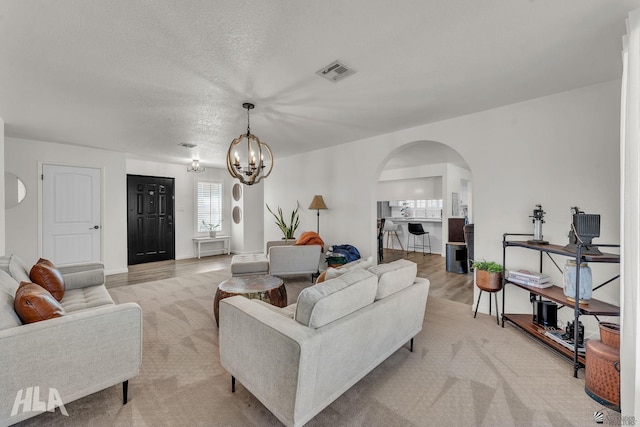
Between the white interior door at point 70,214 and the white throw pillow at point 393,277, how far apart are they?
5643mm

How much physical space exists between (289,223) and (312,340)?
4.84 meters

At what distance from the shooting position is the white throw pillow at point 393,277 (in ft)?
6.73

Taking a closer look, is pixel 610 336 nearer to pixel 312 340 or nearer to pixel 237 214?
pixel 312 340

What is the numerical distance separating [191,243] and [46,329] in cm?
614

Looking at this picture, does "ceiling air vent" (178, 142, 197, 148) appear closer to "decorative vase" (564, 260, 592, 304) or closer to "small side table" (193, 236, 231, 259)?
"small side table" (193, 236, 231, 259)

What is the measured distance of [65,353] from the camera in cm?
158

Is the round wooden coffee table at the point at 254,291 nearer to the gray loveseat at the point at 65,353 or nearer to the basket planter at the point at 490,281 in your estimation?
the gray loveseat at the point at 65,353

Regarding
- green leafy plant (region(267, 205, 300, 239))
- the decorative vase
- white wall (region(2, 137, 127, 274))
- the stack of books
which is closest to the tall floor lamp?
green leafy plant (region(267, 205, 300, 239))

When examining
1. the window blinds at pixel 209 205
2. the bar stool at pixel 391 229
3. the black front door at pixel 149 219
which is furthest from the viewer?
the bar stool at pixel 391 229

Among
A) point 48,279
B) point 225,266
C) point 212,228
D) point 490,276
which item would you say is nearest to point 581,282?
point 490,276

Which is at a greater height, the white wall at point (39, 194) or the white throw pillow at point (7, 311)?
the white wall at point (39, 194)

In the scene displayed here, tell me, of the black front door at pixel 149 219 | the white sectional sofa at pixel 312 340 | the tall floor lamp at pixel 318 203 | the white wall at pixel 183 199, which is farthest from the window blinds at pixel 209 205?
the white sectional sofa at pixel 312 340

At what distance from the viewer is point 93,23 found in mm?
1770

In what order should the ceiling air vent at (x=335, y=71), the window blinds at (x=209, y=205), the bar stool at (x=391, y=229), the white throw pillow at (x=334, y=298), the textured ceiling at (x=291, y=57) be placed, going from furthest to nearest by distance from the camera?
the bar stool at (x=391, y=229), the window blinds at (x=209, y=205), the ceiling air vent at (x=335, y=71), the textured ceiling at (x=291, y=57), the white throw pillow at (x=334, y=298)
